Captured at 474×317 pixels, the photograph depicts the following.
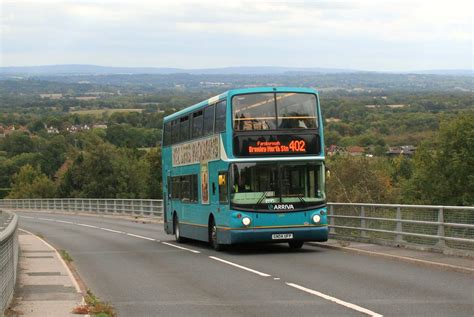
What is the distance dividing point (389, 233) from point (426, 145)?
56.4 metres

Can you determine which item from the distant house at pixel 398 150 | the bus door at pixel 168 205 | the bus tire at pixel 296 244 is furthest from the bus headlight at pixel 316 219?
the distant house at pixel 398 150

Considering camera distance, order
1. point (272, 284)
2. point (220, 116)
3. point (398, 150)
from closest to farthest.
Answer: point (272, 284)
point (220, 116)
point (398, 150)

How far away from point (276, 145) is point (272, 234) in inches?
83.3

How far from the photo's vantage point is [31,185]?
154125 mm

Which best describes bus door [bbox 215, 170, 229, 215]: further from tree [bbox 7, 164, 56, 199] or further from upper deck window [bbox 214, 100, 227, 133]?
tree [bbox 7, 164, 56, 199]

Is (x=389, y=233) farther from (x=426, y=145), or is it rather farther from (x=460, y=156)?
(x=426, y=145)

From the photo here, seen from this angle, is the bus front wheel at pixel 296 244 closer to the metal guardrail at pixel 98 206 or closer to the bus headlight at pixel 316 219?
the bus headlight at pixel 316 219

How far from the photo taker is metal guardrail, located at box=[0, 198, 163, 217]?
163 feet

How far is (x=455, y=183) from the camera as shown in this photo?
70375 mm

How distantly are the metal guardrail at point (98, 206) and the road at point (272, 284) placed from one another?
26.4 metres

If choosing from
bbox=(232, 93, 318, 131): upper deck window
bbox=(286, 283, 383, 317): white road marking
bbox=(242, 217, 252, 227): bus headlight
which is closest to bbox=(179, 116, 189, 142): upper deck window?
bbox=(232, 93, 318, 131): upper deck window

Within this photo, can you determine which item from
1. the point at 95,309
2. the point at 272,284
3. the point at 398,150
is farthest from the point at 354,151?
the point at 95,309

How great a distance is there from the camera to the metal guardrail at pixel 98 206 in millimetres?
49609

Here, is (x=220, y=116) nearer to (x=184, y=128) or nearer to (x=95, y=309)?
(x=184, y=128)
